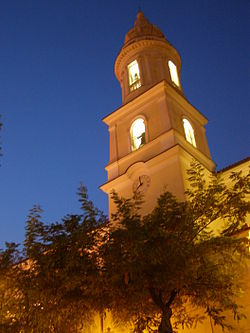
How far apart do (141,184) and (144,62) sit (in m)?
9.47

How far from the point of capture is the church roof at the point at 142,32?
27188 millimetres

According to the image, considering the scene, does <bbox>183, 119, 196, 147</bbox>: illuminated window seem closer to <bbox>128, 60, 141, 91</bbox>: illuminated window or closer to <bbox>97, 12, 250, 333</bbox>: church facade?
<bbox>97, 12, 250, 333</bbox>: church facade

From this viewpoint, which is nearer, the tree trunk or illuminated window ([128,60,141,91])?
the tree trunk

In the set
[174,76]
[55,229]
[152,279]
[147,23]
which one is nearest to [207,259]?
[152,279]

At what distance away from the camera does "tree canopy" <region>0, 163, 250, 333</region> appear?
1164cm

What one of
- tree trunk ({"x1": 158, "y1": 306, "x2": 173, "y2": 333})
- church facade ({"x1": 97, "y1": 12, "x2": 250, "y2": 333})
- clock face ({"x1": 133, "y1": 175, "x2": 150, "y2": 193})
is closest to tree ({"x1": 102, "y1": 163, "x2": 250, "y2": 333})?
tree trunk ({"x1": 158, "y1": 306, "x2": 173, "y2": 333})

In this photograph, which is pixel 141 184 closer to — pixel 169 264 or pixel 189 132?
pixel 189 132

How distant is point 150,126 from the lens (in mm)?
22359

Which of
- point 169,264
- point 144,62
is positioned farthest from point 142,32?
point 169,264

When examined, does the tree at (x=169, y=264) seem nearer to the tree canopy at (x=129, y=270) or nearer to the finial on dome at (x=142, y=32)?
the tree canopy at (x=129, y=270)

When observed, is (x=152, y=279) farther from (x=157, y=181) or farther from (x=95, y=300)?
(x=157, y=181)

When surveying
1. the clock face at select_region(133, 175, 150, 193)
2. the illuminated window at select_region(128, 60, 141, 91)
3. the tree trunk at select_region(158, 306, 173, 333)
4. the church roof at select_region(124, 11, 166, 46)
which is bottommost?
the tree trunk at select_region(158, 306, 173, 333)

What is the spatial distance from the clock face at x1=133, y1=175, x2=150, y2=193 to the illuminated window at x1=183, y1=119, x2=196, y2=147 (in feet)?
13.4

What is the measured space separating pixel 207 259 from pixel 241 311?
11.6 feet
